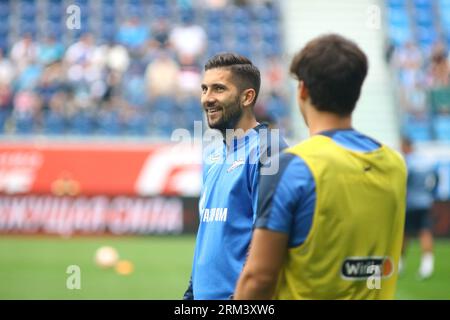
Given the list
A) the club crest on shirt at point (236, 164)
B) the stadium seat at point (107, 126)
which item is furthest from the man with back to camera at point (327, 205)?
the stadium seat at point (107, 126)

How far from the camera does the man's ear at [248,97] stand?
15.6ft

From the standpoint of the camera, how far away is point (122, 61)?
19250mm

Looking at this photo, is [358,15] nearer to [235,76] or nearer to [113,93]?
[113,93]

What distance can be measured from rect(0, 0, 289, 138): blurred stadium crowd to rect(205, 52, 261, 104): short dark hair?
1190 cm

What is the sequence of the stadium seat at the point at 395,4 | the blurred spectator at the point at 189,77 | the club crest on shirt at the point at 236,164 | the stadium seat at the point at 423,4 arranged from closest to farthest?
the club crest on shirt at the point at 236,164 → the blurred spectator at the point at 189,77 → the stadium seat at the point at 395,4 → the stadium seat at the point at 423,4

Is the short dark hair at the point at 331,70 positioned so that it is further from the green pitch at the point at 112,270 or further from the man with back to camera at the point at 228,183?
the green pitch at the point at 112,270

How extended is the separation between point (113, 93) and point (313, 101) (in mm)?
15714

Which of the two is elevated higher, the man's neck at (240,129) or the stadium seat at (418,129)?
the man's neck at (240,129)

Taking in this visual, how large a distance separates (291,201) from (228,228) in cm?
125

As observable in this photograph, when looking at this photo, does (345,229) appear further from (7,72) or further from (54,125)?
(7,72)

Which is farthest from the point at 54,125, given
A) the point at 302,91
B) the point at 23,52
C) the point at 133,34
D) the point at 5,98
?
the point at 302,91

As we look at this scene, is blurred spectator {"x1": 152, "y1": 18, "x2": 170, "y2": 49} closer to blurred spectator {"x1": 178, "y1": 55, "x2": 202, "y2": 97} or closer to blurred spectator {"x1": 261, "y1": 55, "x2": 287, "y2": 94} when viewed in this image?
blurred spectator {"x1": 178, "y1": 55, "x2": 202, "y2": 97}
